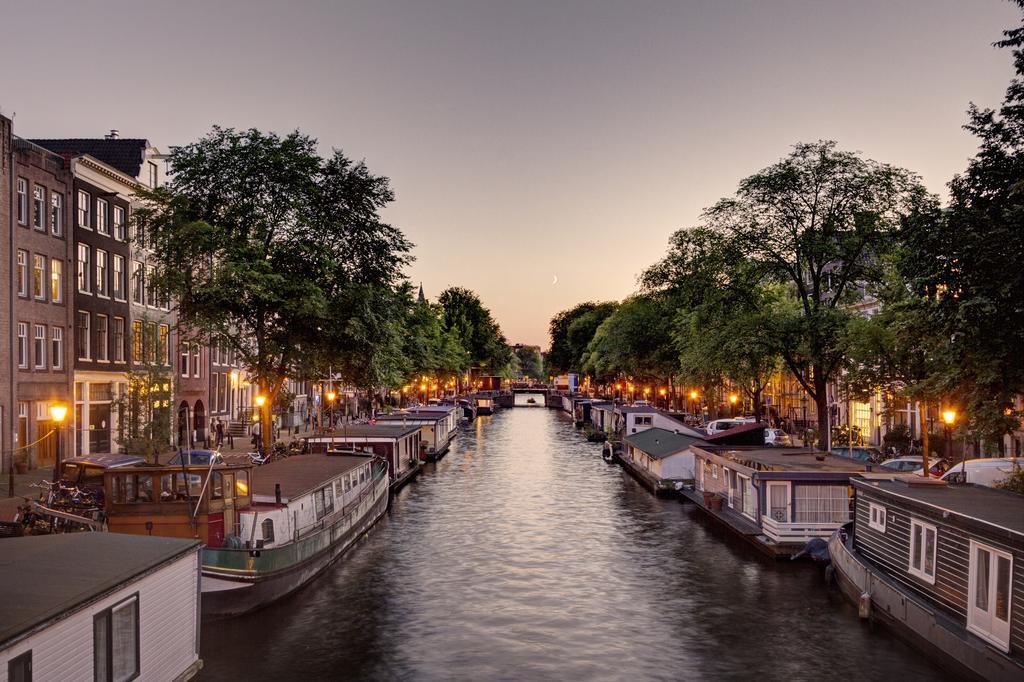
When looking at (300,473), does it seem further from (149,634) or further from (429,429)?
(429,429)

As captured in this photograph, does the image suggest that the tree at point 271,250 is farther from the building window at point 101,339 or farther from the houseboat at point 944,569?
the houseboat at point 944,569

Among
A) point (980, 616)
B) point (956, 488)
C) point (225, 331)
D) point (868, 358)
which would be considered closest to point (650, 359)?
point (868, 358)

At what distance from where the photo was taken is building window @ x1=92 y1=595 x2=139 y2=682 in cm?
1541

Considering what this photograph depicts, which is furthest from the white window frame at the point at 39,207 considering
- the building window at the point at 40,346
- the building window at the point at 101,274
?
the building window at the point at 101,274

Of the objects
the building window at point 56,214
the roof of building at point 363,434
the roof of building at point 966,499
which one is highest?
the building window at point 56,214

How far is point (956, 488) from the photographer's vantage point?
27.8 m

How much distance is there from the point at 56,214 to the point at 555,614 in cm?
4091

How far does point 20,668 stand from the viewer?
13.1 meters

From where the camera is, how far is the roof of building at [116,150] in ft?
211

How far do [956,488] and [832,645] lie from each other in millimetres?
6668

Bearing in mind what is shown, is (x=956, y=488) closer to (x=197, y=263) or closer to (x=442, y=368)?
(x=197, y=263)

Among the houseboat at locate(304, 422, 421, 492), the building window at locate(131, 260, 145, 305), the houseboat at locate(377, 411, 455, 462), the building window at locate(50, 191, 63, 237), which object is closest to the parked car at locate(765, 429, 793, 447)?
the houseboat at locate(377, 411, 455, 462)

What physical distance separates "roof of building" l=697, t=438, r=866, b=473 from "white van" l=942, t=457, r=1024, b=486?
554cm

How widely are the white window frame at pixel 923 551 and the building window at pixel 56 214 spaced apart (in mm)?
48361
